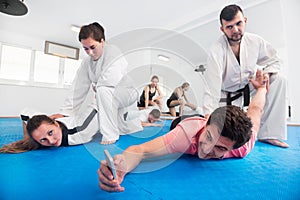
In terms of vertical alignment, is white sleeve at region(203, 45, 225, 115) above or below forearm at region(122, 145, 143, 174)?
above

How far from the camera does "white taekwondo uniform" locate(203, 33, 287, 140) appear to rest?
2.37 ft

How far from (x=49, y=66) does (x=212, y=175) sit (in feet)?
2.97

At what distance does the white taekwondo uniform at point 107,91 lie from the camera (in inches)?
25.9

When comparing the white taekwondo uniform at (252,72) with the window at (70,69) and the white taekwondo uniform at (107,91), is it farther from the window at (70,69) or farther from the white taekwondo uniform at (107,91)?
the window at (70,69)

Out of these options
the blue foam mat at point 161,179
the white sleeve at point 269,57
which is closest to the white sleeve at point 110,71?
the blue foam mat at point 161,179

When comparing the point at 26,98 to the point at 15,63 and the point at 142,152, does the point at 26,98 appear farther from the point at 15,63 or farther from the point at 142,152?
the point at 142,152

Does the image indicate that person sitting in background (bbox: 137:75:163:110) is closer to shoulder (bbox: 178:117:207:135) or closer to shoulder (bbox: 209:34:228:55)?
shoulder (bbox: 178:117:207:135)

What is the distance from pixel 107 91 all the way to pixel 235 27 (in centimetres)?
71

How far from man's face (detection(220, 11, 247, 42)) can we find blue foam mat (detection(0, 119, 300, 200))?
58 centimetres

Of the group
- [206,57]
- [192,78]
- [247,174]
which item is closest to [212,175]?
[247,174]

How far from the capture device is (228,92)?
35.1 inches

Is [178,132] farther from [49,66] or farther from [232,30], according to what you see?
[49,66]

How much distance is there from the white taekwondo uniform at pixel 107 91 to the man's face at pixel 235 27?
55 cm

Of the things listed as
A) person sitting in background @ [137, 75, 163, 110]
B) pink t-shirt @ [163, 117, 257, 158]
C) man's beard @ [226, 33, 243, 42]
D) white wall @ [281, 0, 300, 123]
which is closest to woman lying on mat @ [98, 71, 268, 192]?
pink t-shirt @ [163, 117, 257, 158]
